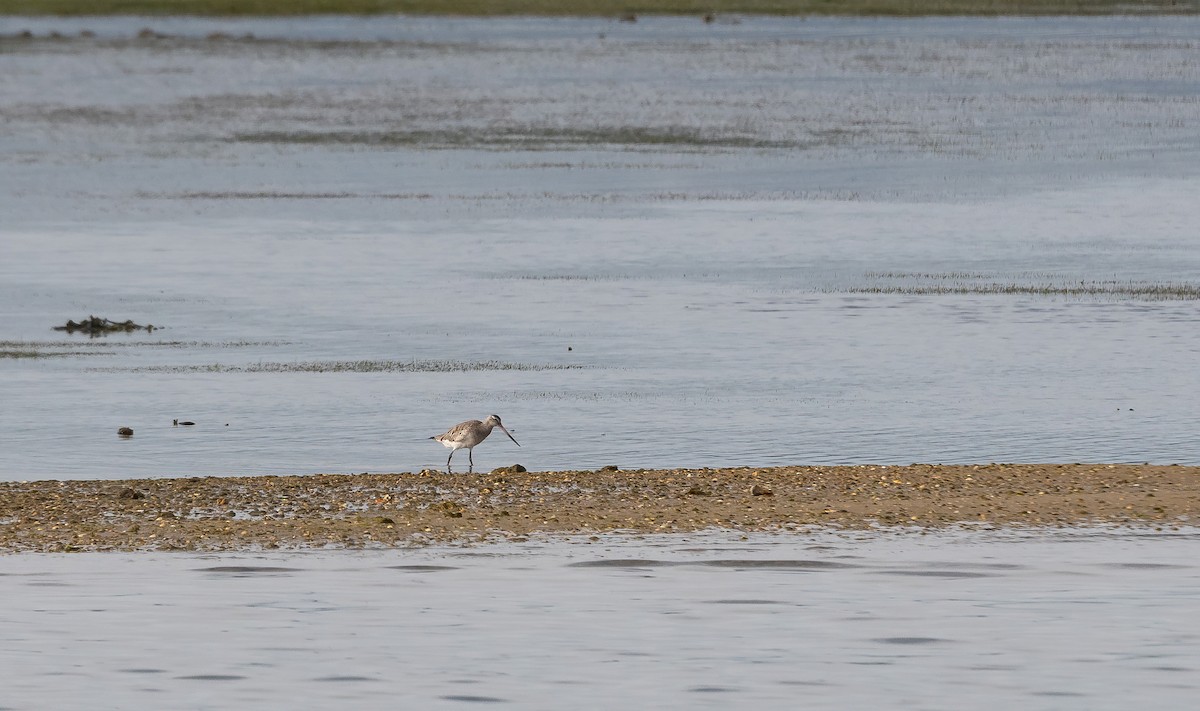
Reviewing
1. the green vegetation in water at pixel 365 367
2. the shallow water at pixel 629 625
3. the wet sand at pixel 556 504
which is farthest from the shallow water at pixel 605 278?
the shallow water at pixel 629 625

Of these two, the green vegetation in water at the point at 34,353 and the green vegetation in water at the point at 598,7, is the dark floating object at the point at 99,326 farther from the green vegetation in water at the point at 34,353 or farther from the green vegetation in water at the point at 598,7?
the green vegetation in water at the point at 598,7

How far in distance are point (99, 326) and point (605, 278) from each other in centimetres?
731

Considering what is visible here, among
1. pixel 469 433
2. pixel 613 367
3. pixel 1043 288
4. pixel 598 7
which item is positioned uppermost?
pixel 598 7

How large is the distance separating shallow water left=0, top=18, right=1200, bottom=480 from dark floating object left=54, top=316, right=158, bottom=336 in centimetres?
46

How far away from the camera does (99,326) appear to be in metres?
25.3

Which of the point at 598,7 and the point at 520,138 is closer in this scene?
the point at 520,138

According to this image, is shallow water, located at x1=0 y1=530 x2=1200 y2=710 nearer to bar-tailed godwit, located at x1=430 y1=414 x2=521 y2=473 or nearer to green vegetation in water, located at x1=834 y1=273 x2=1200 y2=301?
bar-tailed godwit, located at x1=430 y1=414 x2=521 y2=473

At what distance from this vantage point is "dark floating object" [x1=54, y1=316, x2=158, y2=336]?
2525cm

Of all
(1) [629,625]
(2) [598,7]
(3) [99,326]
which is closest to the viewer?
(1) [629,625]

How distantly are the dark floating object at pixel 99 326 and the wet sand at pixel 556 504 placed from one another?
29.9ft

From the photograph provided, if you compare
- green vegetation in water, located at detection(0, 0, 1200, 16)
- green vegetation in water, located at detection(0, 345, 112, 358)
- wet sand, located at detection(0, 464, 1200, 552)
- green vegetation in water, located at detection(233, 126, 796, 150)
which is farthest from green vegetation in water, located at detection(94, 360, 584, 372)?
green vegetation in water, located at detection(0, 0, 1200, 16)

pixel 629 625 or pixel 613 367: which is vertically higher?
pixel 613 367

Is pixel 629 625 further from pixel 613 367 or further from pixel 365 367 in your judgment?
pixel 365 367

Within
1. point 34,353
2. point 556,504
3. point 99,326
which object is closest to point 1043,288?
point 99,326
